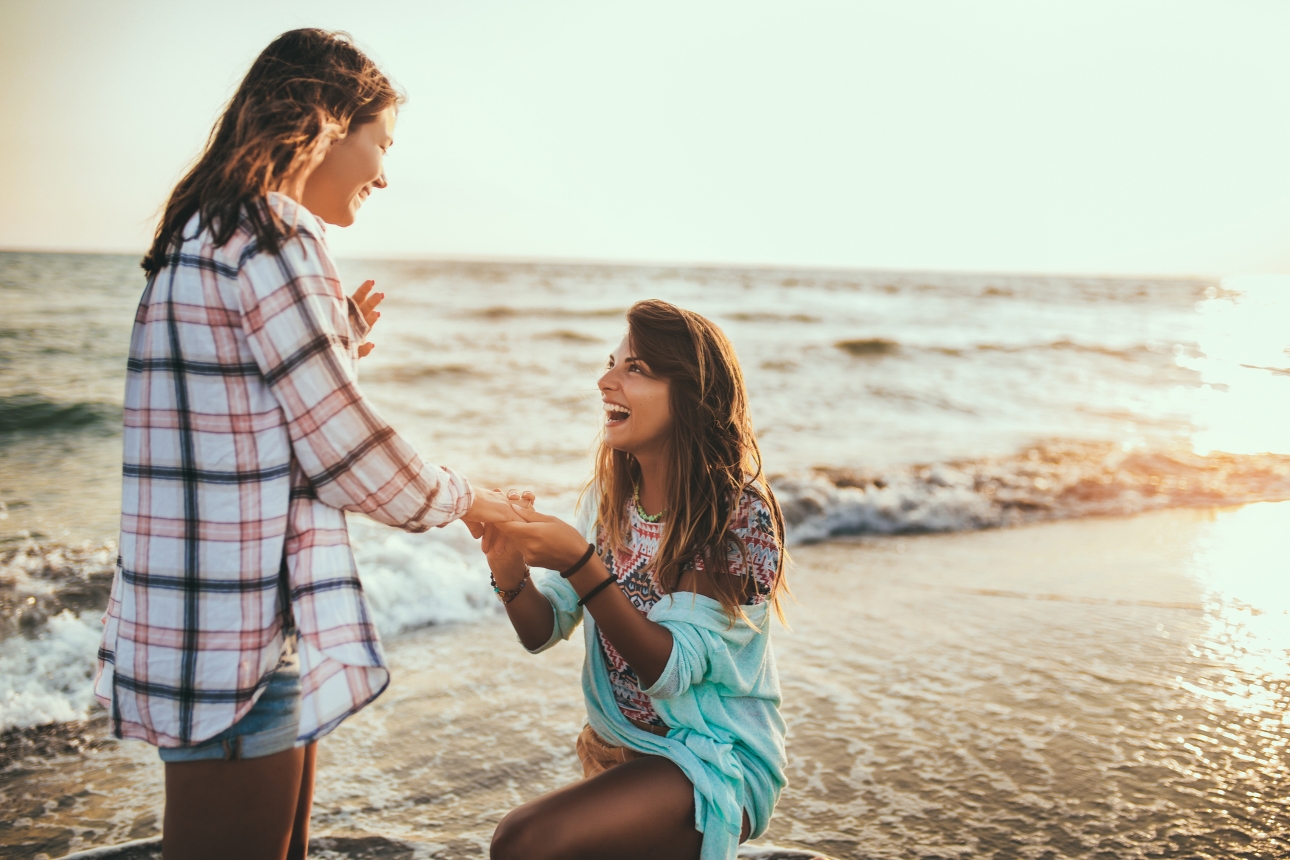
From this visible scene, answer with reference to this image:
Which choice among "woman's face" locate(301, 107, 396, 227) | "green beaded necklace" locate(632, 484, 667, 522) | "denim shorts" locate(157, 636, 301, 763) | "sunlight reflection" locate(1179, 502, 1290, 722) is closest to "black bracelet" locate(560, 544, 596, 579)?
"green beaded necklace" locate(632, 484, 667, 522)

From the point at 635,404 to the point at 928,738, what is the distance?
2428 mm

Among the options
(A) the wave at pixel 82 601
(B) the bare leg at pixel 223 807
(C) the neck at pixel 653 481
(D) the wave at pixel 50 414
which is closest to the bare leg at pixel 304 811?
(B) the bare leg at pixel 223 807

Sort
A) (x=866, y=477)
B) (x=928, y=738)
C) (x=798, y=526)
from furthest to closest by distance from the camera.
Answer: (x=866, y=477), (x=798, y=526), (x=928, y=738)

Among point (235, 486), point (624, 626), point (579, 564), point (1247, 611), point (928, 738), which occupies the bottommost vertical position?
point (928, 738)

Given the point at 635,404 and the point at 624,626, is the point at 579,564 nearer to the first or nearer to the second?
the point at 624,626

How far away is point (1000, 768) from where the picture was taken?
3.53 metres

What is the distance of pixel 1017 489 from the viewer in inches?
351

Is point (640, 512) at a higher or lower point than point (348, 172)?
lower

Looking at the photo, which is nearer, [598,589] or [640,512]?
[598,589]

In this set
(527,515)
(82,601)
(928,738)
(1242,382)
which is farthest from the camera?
(1242,382)

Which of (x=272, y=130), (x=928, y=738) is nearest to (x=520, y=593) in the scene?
(x=272, y=130)

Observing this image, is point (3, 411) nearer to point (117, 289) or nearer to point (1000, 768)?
point (117, 289)

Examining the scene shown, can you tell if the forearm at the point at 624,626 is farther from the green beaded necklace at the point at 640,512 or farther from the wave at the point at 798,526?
the wave at the point at 798,526

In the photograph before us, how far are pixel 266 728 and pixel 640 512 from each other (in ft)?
3.70
